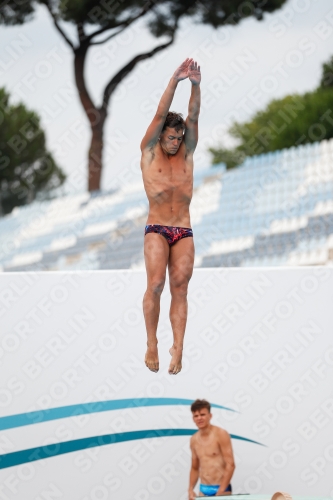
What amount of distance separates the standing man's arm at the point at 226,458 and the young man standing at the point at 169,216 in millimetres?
2596

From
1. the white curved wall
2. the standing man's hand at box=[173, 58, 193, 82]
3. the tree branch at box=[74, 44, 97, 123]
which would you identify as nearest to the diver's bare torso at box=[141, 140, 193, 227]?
the standing man's hand at box=[173, 58, 193, 82]

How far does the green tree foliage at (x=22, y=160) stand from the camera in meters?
37.5

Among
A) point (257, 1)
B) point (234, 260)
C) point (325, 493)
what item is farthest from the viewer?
point (257, 1)

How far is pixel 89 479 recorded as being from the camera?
26.1 feet

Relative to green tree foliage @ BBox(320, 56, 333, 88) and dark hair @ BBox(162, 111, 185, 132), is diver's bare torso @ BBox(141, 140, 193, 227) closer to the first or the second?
dark hair @ BBox(162, 111, 185, 132)

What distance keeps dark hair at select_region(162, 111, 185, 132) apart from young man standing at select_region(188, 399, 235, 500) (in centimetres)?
319

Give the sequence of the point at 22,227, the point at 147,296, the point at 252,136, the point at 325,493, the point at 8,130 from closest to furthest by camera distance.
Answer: the point at 147,296 < the point at 325,493 < the point at 22,227 < the point at 8,130 < the point at 252,136

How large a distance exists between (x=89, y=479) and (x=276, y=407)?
6.10ft

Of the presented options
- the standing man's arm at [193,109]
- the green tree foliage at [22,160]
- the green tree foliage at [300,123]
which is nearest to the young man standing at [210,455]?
the standing man's arm at [193,109]

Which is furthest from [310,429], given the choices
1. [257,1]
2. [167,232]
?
[257,1]

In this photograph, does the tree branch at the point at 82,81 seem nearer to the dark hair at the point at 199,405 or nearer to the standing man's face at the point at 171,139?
the dark hair at the point at 199,405

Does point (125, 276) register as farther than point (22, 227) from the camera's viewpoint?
No

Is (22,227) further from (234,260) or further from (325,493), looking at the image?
(325,493)

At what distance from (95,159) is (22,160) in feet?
50.9
